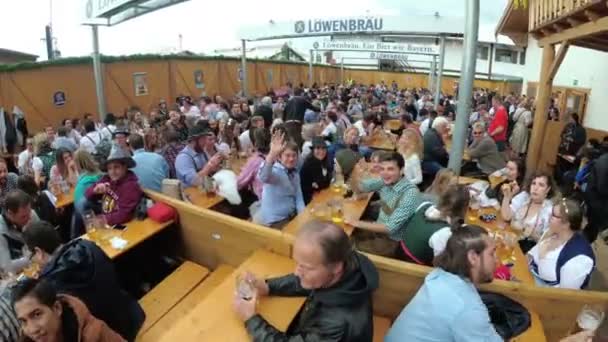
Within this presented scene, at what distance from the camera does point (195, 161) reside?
5023mm

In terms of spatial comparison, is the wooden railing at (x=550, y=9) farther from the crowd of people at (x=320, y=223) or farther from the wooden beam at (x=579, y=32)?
the crowd of people at (x=320, y=223)

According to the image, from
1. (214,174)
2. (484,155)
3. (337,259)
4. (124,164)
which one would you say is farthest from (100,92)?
(337,259)

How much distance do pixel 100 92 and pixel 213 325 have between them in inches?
310

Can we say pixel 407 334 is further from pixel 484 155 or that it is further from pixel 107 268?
pixel 484 155

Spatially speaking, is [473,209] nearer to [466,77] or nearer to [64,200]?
[466,77]

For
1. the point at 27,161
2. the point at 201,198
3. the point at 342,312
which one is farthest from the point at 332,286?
the point at 27,161

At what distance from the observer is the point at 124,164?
A: 3770 mm

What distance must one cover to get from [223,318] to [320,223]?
2.67 ft

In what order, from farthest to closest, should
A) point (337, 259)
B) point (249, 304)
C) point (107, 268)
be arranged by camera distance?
1. point (107, 268)
2. point (249, 304)
3. point (337, 259)

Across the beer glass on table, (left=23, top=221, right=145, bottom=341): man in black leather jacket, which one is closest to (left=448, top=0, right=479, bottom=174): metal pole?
the beer glass on table

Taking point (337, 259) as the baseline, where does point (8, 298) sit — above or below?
below

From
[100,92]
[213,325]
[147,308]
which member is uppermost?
[100,92]

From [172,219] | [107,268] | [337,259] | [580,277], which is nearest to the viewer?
[337,259]

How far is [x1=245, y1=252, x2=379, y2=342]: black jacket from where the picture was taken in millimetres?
1653
